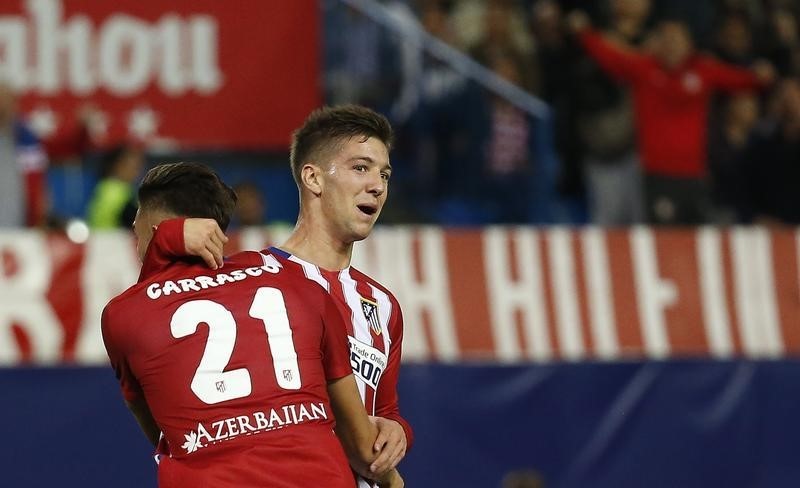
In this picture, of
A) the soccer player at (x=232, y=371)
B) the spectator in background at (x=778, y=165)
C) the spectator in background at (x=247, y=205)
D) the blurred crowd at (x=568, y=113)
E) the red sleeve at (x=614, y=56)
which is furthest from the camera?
the spectator in background at (x=778, y=165)

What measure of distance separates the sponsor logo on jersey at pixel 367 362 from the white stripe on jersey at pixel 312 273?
0.79ft

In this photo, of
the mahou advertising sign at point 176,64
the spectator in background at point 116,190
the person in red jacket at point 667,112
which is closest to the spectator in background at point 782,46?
the person in red jacket at point 667,112

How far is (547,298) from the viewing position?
935cm

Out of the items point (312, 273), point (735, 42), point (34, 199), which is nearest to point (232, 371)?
point (312, 273)

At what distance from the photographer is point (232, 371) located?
13.0 feet

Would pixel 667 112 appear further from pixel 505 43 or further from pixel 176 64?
pixel 176 64

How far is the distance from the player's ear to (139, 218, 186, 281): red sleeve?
2.46ft

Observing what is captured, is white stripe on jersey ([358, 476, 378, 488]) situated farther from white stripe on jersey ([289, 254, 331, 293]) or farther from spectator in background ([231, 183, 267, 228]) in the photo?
spectator in background ([231, 183, 267, 228])

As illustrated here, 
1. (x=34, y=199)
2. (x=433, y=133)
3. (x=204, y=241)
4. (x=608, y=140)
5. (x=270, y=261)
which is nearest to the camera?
(x=204, y=241)

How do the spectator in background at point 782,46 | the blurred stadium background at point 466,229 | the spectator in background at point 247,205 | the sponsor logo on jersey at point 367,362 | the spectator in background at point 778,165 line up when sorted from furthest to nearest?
the spectator in background at point 782,46 → the spectator in background at point 778,165 → the spectator in background at point 247,205 → the blurred stadium background at point 466,229 → the sponsor logo on jersey at point 367,362

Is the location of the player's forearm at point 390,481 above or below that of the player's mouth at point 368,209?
below

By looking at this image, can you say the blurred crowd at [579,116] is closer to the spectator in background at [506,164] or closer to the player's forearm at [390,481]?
the spectator in background at [506,164]

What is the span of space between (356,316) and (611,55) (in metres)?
7.15

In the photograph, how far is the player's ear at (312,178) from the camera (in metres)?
4.88
